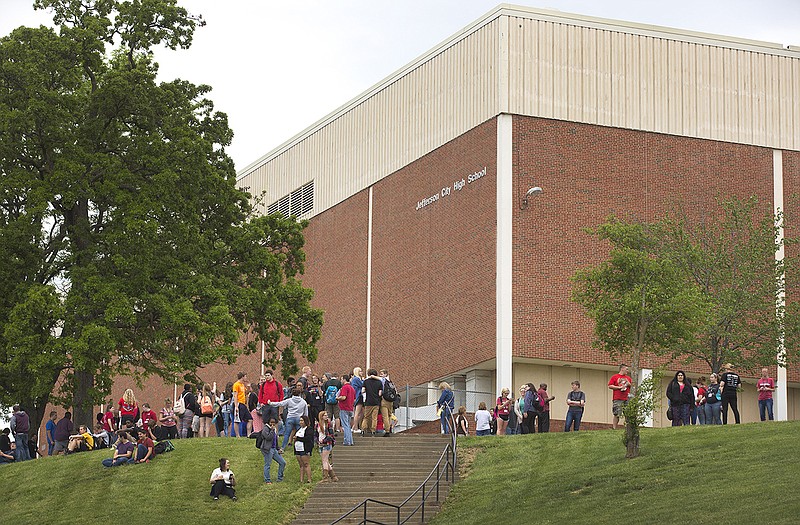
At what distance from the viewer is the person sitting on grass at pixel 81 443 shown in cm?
3356

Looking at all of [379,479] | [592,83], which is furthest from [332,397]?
[592,83]

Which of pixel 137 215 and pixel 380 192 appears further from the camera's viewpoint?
pixel 380 192

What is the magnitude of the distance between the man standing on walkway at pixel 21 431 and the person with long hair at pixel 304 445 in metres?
9.40

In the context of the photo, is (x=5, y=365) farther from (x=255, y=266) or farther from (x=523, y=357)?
(x=523, y=357)

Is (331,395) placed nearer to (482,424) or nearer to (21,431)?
(482,424)

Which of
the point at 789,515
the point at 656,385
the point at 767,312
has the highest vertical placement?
the point at 767,312

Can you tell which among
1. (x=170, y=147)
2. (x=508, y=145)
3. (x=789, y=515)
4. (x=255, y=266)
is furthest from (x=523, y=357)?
(x=789, y=515)

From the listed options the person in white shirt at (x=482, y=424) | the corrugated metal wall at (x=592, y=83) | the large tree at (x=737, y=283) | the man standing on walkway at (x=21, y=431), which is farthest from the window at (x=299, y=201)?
the person in white shirt at (x=482, y=424)

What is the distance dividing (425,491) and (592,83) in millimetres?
22596

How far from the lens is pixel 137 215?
36.7 metres

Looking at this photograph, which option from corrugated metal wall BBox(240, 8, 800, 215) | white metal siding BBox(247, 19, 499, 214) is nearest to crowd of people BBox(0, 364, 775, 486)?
corrugated metal wall BBox(240, 8, 800, 215)

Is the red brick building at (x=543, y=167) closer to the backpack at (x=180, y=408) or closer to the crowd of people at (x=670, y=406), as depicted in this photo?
the crowd of people at (x=670, y=406)

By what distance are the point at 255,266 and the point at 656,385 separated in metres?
15.9

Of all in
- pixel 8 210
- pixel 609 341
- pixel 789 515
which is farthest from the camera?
pixel 8 210
